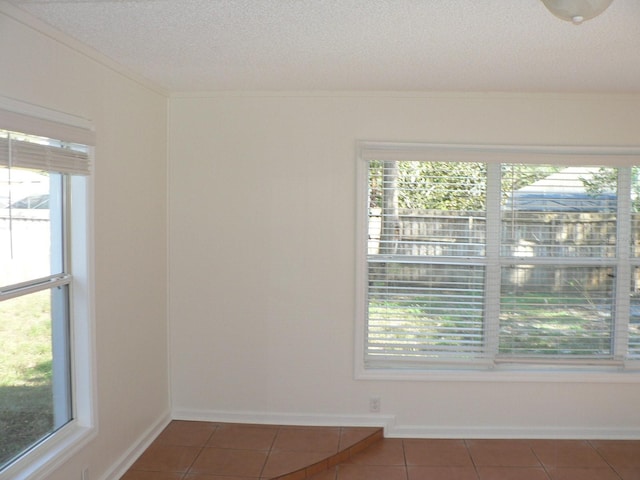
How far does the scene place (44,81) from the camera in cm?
263

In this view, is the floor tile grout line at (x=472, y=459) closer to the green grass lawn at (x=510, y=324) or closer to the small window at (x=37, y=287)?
the green grass lawn at (x=510, y=324)

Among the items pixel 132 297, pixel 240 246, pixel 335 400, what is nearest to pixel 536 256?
pixel 335 400

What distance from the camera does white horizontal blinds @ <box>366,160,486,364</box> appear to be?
13.8 feet

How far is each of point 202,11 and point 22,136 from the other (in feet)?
3.05

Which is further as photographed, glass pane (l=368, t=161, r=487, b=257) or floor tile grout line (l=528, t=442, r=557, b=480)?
glass pane (l=368, t=161, r=487, b=257)

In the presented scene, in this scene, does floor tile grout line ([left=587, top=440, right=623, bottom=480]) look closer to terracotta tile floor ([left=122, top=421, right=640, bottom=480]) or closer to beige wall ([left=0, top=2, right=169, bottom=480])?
terracotta tile floor ([left=122, top=421, right=640, bottom=480])

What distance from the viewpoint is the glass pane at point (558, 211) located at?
4199mm

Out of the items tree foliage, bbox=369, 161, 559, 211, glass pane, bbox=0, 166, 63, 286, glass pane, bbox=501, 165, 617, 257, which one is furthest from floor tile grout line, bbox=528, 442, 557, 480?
glass pane, bbox=0, 166, 63, 286

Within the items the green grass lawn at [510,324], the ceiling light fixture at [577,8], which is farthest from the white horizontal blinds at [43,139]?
the green grass lawn at [510,324]

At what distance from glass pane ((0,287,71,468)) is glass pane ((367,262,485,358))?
2.09m

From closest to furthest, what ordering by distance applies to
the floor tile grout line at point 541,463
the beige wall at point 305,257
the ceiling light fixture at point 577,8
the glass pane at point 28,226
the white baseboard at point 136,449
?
the ceiling light fixture at point 577,8, the glass pane at point 28,226, the white baseboard at point 136,449, the floor tile grout line at point 541,463, the beige wall at point 305,257

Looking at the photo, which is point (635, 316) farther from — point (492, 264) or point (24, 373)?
point (24, 373)

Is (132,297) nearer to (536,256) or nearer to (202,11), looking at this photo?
(202,11)

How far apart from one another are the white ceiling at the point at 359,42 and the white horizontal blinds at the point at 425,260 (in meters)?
0.66
